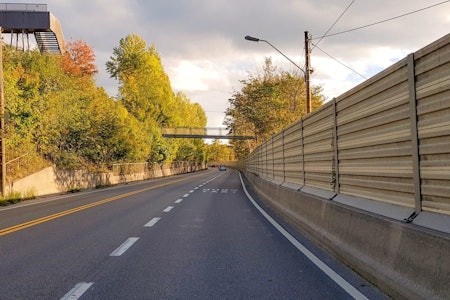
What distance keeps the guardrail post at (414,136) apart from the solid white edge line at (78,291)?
4.04 m

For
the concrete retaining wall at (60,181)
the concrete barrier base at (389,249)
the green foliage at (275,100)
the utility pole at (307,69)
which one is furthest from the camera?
the green foliage at (275,100)

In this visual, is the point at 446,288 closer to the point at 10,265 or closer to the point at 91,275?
the point at 91,275

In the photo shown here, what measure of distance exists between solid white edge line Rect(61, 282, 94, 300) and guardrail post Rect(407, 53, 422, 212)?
4036mm

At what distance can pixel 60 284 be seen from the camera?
5648 mm

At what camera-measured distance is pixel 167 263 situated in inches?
270

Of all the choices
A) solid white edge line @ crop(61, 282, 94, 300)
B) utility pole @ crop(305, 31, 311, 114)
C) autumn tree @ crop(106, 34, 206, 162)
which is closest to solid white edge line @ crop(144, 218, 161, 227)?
solid white edge line @ crop(61, 282, 94, 300)

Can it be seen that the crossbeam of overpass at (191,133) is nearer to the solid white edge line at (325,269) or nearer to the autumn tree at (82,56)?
the autumn tree at (82,56)

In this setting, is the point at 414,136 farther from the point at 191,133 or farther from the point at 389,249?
the point at 191,133

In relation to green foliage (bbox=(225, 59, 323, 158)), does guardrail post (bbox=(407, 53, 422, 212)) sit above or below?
below

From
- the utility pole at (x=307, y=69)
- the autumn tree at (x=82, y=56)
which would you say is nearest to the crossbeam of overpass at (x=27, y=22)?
the autumn tree at (x=82, y=56)

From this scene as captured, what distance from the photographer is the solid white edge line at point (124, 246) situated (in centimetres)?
762

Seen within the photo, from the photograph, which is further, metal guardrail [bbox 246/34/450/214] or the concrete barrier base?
metal guardrail [bbox 246/34/450/214]

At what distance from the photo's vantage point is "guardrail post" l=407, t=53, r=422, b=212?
530 cm

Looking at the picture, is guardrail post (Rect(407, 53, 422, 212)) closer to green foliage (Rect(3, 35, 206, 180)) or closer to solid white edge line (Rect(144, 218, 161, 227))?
solid white edge line (Rect(144, 218, 161, 227))
